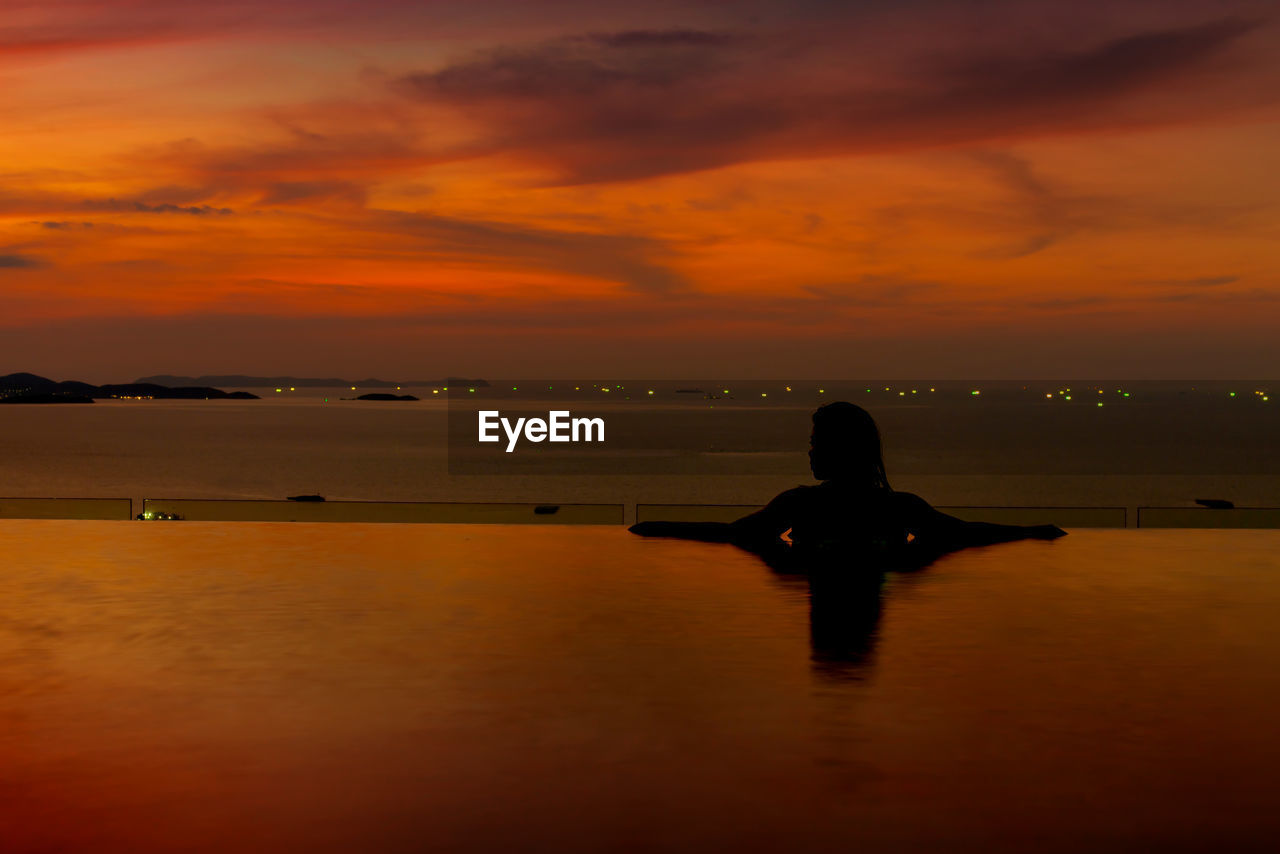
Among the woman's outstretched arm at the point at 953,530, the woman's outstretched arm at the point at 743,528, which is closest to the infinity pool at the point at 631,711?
the woman's outstretched arm at the point at 953,530

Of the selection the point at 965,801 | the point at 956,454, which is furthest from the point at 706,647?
Answer: the point at 956,454

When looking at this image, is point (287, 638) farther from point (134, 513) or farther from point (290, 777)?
point (134, 513)

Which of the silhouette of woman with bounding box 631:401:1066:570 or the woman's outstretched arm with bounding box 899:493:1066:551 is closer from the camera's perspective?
the silhouette of woman with bounding box 631:401:1066:570

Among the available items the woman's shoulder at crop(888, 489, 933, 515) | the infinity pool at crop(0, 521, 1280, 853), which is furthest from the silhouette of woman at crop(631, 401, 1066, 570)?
the infinity pool at crop(0, 521, 1280, 853)

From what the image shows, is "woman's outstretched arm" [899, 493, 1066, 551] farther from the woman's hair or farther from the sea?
the sea

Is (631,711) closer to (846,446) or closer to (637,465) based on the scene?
(846,446)

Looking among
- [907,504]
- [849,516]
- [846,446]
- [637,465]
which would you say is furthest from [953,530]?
[637,465]
